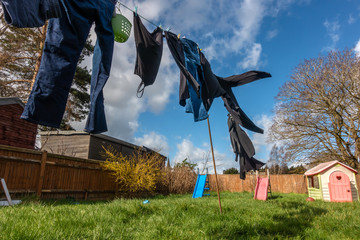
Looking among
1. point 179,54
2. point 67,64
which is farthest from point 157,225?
point 179,54

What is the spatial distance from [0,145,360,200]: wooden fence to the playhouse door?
894cm

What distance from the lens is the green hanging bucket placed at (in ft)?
9.37

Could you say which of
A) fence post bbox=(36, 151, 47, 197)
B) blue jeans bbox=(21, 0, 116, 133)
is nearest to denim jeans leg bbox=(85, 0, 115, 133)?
blue jeans bbox=(21, 0, 116, 133)

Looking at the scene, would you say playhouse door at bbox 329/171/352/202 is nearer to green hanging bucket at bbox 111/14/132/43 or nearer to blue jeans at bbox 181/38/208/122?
blue jeans at bbox 181/38/208/122

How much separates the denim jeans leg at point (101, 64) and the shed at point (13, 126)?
→ 32.9 ft

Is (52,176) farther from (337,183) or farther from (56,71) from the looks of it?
(337,183)

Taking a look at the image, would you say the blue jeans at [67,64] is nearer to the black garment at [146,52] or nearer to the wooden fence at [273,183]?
the black garment at [146,52]

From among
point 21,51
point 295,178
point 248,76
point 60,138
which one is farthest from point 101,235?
point 295,178

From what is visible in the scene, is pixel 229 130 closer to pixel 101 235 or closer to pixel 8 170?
pixel 101 235

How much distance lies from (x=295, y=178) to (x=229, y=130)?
41.9ft

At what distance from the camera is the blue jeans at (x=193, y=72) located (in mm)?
3789

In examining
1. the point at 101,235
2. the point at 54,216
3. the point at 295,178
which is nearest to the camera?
the point at 101,235

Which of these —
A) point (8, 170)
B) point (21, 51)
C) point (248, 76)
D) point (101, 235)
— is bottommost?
point (101, 235)

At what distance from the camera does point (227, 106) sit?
457 cm
